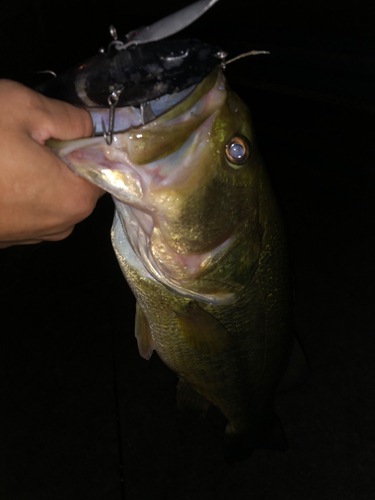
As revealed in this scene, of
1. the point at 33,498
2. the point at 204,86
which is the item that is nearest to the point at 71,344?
the point at 33,498

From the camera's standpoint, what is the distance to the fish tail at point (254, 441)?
5.56 feet

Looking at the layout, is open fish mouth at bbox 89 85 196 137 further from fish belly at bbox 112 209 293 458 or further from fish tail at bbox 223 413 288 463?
fish tail at bbox 223 413 288 463

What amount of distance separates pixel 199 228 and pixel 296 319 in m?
1.94

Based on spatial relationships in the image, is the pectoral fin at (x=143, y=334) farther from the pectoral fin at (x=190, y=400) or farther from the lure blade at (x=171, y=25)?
the lure blade at (x=171, y=25)

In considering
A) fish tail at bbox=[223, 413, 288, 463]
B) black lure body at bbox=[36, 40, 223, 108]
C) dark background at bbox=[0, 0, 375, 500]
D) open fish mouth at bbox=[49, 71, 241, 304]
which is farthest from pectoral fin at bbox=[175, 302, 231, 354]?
dark background at bbox=[0, 0, 375, 500]

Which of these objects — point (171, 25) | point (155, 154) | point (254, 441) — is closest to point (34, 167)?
point (155, 154)

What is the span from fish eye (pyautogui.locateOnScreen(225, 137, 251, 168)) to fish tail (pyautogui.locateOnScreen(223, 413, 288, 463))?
1.35m

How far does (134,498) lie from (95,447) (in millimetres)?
369

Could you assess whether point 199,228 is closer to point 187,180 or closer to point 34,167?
point 187,180

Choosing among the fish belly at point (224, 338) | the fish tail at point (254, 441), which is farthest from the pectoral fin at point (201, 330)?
the fish tail at point (254, 441)

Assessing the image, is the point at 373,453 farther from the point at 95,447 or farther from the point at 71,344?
the point at 71,344

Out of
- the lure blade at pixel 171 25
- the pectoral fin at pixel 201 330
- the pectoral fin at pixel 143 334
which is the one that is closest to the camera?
the lure blade at pixel 171 25

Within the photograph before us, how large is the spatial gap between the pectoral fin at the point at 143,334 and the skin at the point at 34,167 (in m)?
0.55

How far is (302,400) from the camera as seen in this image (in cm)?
236
